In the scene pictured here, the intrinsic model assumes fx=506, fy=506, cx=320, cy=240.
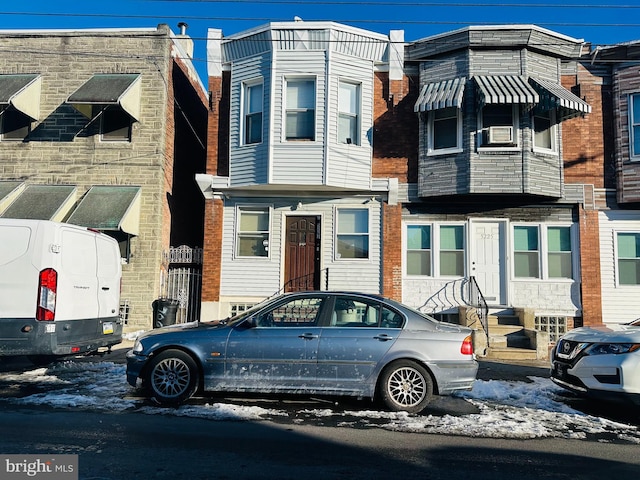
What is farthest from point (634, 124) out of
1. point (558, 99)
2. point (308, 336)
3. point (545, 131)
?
point (308, 336)

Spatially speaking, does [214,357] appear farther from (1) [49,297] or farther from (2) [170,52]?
(2) [170,52]

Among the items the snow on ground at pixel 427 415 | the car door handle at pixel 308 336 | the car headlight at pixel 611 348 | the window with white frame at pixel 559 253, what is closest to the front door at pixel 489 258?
the window with white frame at pixel 559 253

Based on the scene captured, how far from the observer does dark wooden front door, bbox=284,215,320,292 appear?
13.4m

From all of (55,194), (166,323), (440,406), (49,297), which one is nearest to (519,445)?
(440,406)

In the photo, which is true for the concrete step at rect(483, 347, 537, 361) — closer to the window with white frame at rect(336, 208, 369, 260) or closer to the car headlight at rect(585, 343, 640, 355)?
the window with white frame at rect(336, 208, 369, 260)

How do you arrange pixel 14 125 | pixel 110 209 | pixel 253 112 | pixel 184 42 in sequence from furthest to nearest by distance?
pixel 184 42 → pixel 14 125 → pixel 253 112 → pixel 110 209

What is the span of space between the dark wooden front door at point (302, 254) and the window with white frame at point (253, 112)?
238 cm

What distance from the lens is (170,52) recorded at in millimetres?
14273

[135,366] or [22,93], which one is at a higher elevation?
[22,93]

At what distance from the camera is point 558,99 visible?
38.0ft

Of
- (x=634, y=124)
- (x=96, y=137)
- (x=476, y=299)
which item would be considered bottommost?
(x=476, y=299)

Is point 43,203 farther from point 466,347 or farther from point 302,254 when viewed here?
point 466,347

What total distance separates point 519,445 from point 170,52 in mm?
13224

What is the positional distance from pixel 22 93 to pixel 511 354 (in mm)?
13719
